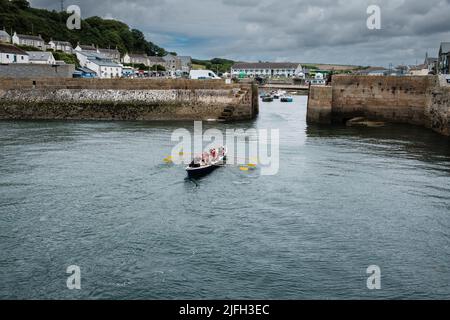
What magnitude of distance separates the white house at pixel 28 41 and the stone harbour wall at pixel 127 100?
6064 cm

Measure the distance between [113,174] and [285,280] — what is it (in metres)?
15.2

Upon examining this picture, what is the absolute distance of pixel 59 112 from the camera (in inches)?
2196

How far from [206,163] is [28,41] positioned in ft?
344

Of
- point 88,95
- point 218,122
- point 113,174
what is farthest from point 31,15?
point 113,174

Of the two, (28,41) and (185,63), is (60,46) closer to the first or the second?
(28,41)

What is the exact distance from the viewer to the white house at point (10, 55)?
249 ft

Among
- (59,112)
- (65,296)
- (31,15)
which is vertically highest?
(31,15)

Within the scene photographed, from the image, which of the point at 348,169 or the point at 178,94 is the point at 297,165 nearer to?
the point at 348,169

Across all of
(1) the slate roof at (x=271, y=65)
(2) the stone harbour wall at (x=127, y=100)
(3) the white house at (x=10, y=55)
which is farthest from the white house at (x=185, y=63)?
(2) the stone harbour wall at (x=127, y=100)

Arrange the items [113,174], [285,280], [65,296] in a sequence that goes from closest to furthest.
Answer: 1. [65,296]
2. [285,280]
3. [113,174]

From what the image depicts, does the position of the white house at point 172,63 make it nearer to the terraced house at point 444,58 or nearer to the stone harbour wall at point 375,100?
the terraced house at point 444,58

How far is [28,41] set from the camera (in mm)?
115938
